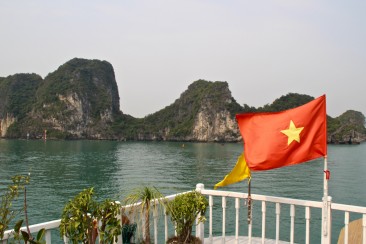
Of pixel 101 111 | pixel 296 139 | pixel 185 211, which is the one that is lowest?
pixel 185 211

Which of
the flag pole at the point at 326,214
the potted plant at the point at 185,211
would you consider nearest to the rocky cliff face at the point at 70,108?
the potted plant at the point at 185,211

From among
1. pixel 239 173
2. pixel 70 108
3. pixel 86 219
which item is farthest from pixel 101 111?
pixel 86 219

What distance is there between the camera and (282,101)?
128125 millimetres

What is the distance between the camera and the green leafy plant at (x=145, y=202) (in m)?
4.33

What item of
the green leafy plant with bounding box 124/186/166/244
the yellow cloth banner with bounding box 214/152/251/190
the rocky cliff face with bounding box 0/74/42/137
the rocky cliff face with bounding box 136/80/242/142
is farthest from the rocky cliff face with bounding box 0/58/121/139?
the yellow cloth banner with bounding box 214/152/251/190

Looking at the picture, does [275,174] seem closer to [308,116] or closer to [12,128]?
[308,116]

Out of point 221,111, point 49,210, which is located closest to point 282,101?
point 221,111

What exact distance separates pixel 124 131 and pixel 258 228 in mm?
121563

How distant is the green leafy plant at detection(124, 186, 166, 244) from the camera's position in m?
4.33

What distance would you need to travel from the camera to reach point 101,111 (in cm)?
13475

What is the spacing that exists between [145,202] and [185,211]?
0.51 m

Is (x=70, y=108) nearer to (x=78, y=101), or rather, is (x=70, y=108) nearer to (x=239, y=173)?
(x=78, y=101)

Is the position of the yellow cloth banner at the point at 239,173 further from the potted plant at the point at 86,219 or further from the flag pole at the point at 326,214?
the potted plant at the point at 86,219

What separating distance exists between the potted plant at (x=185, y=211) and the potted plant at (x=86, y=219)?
3.42 feet
